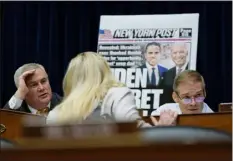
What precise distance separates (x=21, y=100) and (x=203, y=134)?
1.38 meters

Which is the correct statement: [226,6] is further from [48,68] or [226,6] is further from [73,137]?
[73,137]

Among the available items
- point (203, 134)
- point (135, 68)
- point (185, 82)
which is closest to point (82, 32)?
point (135, 68)

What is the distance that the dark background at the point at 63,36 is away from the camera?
3.67 m

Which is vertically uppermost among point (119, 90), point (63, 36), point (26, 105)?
point (63, 36)

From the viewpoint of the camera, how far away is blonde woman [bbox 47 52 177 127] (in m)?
1.26

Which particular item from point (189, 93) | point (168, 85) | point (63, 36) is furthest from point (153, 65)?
point (189, 93)

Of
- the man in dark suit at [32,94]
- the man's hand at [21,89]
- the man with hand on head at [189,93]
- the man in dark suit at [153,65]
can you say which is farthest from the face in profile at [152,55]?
the man's hand at [21,89]

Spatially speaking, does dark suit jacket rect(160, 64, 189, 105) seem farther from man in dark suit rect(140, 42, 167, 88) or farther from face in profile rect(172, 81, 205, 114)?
face in profile rect(172, 81, 205, 114)

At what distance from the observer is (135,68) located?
354 centimetres

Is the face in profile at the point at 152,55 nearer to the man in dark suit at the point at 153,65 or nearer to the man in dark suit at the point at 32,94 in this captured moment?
the man in dark suit at the point at 153,65

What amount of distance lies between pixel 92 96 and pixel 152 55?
6.80 feet

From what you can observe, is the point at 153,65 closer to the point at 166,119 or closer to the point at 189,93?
the point at 189,93

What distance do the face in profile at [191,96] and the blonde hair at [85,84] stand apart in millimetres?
638

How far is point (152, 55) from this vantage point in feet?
11.2
